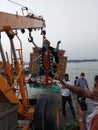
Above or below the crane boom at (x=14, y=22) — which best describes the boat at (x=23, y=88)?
below

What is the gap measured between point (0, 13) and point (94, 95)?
4133 millimetres

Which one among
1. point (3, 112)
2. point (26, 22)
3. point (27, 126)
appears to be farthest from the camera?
point (26, 22)

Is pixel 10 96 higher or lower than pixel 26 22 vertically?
lower

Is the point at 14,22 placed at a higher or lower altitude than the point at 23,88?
higher

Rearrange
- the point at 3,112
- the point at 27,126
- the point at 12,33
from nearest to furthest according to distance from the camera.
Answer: the point at 3,112
the point at 12,33
the point at 27,126

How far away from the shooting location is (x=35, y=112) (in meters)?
9.16

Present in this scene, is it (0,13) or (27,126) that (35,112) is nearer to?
(27,126)

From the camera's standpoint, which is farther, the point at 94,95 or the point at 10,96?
the point at 10,96

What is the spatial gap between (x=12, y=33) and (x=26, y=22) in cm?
185

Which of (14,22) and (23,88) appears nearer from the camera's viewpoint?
(14,22)

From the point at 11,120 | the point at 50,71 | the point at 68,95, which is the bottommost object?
the point at 68,95

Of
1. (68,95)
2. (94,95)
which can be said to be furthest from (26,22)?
(94,95)

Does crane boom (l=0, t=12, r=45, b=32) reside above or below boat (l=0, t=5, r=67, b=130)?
above

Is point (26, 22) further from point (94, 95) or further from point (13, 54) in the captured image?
point (94, 95)
